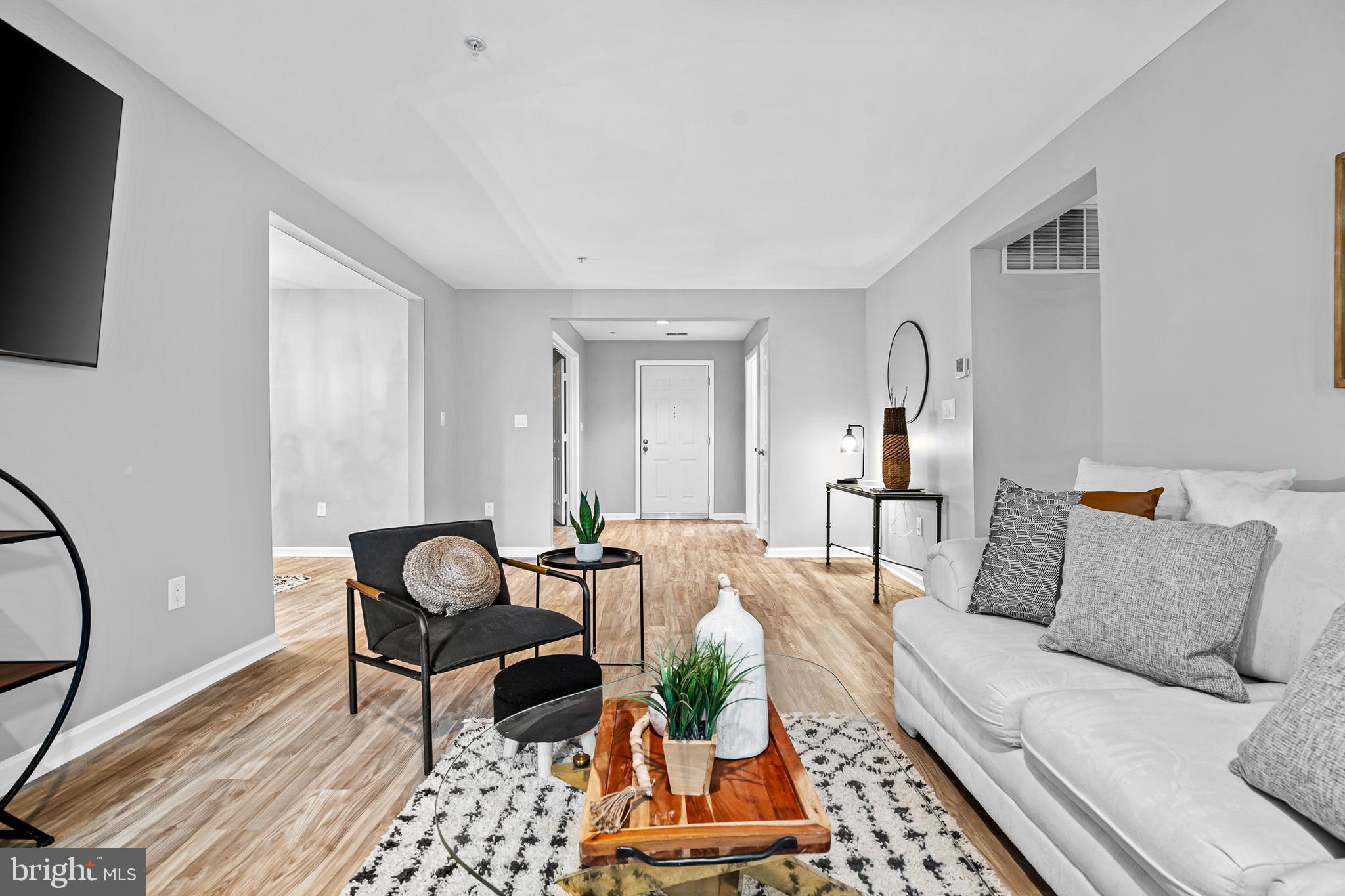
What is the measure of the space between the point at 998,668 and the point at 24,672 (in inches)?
96.8

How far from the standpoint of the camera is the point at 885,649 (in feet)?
11.0

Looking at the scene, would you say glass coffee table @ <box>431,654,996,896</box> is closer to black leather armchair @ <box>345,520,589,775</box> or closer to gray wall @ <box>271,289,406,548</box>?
black leather armchair @ <box>345,520,589,775</box>

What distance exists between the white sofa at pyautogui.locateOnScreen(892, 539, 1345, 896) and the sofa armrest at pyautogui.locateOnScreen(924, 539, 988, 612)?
144 millimetres

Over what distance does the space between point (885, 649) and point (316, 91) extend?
3.50 m

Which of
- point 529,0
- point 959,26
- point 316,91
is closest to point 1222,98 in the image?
point 959,26

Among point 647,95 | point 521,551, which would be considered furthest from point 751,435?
point 647,95

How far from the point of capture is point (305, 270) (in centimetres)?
531

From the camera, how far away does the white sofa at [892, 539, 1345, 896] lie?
39.6 inches

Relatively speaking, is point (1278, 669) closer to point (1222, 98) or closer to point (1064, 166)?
point (1222, 98)

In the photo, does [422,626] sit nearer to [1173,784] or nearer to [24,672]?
[24,672]

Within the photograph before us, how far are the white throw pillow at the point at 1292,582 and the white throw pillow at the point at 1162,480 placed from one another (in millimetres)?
147

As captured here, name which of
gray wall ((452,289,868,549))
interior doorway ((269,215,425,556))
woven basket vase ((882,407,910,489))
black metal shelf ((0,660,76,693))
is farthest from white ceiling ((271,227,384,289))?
woven basket vase ((882,407,910,489))

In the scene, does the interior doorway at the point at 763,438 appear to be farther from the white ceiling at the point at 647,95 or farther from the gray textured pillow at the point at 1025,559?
the gray textured pillow at the point at 1025,559

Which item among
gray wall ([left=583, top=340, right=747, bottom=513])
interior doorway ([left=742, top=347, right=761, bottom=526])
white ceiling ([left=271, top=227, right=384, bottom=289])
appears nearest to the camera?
white ceiling ([left=271, top=227, right=384, bottom=289])
